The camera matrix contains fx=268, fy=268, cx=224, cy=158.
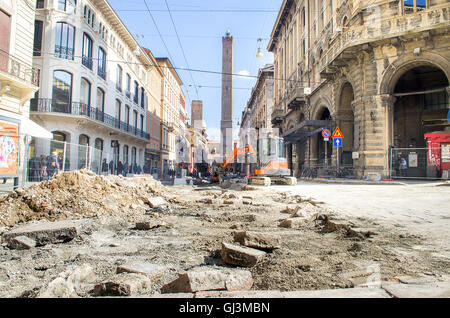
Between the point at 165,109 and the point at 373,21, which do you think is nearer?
the point at 373,21

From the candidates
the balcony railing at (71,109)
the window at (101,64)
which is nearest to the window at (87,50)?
the window at (101,64)

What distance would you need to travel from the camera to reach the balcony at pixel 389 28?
14367mm

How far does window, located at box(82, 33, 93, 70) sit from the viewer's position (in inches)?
866

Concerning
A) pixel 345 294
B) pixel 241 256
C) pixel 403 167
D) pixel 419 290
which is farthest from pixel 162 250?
pixel 403 167

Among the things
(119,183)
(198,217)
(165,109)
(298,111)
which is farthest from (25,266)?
(165,109)

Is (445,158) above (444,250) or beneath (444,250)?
above

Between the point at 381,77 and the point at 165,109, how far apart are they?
3605 cm

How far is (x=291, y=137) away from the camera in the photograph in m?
28.6

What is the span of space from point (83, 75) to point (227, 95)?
39.4 meters

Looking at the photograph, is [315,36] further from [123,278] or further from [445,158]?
[123,278]

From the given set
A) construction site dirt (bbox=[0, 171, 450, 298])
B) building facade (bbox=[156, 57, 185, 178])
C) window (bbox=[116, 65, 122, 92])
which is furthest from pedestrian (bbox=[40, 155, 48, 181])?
building facade (bbox=[156, 57, 185, 178])

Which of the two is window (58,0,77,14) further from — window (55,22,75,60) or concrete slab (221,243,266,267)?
concrete slab (221,243,266,267)

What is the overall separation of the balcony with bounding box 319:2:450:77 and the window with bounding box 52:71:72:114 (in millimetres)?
19867

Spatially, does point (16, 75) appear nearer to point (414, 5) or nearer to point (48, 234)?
point (48, 234)
